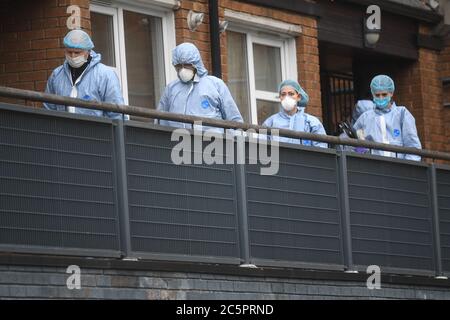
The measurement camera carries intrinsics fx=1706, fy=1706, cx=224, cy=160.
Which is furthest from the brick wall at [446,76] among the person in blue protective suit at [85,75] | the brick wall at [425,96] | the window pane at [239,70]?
the person in blue protective suit at [85,75]

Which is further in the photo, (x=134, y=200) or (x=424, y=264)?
(x=424, y=264)

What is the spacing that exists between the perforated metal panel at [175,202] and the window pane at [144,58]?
→ 3198mm

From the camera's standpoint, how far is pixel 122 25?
16.6m

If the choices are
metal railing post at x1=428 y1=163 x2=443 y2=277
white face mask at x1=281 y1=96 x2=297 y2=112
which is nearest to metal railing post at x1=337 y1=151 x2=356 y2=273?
white face mask at x1=281 y1=96 x2=297 y2=112

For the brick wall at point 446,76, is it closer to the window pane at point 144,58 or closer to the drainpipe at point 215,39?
the drainpipe at point 215,39

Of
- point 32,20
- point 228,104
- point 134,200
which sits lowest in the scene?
point 134,200

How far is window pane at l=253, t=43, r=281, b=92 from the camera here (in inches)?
733

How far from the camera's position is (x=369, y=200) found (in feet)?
50.6

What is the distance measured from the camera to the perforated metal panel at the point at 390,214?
1528 centimetres
